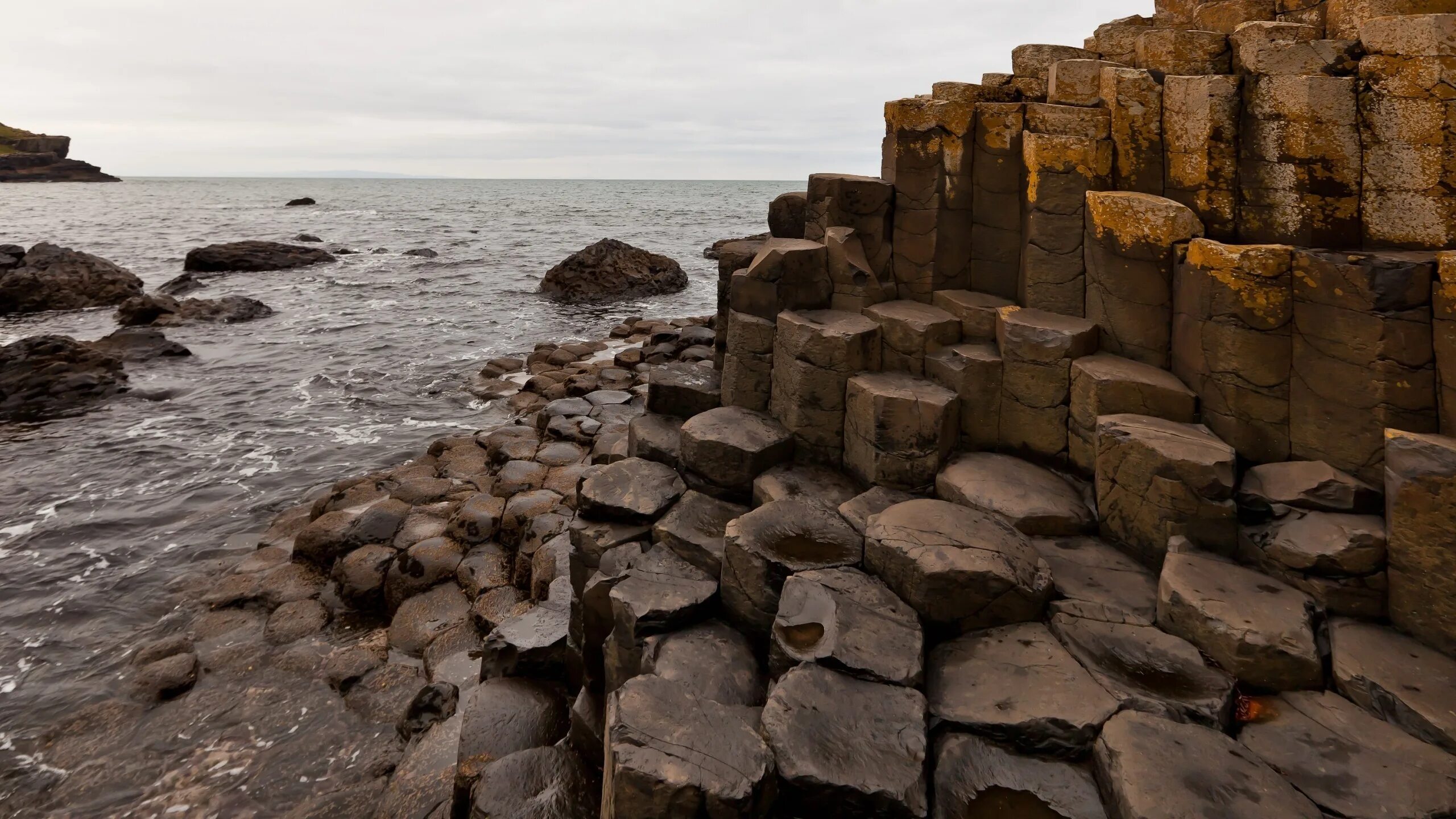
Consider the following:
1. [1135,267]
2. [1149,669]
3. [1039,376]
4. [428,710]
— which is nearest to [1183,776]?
[1149,669]

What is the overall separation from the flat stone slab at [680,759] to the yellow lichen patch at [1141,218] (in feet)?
15.5

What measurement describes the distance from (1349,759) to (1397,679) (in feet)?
2.18

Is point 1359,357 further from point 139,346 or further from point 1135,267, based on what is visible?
point 139,346

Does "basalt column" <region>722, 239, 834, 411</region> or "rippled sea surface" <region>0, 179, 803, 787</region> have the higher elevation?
"basalt column" <region>722, 239, 834, 411</region>

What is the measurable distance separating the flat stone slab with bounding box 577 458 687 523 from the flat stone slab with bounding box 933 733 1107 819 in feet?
10.4

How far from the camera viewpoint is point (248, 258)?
35.3m

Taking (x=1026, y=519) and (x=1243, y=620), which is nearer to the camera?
(x=1243, y=620)

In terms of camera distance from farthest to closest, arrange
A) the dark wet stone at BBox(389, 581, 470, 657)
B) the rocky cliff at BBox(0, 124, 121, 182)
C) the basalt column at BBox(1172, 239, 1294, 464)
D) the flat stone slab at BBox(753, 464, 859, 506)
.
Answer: the rocky cliff at BBox(0, 124, 121, 182), the dark wet stone at BBox(389, 581, 470, 657), the flat stone slab at BBox(753, 464, 859, 506), the basalt column at BBox(1172, 239, 1294, 464)

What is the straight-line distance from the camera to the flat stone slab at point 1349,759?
324cm

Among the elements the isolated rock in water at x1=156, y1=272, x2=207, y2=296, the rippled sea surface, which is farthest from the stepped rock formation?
the isolated rock in water at x1=156, y1=272, x2=207, y2=296

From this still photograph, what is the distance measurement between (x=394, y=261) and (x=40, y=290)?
15.9 metres

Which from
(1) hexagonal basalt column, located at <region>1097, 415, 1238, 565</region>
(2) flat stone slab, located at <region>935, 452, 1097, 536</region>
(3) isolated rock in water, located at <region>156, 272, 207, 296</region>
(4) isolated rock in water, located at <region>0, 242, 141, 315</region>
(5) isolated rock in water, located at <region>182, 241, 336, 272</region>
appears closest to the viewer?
(1) hexagonal basalt column, located at <region>1097, 415, 1238, 565</region>

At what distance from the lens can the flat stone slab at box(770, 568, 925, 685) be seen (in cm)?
424

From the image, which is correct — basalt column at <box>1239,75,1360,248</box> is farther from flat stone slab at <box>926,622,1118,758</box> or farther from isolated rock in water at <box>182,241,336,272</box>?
isolated rock in water at <box>182,241,336,272</box>
